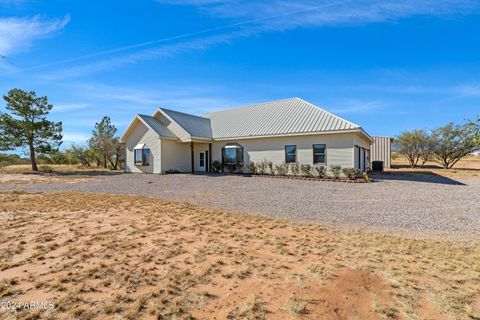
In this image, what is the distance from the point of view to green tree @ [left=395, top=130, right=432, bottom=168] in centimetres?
2597

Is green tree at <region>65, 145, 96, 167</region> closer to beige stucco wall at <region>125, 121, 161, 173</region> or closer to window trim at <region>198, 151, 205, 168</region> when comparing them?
beige stucco wall at <region>125, 121, 161, 173</region>

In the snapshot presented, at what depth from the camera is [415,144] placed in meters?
26.6

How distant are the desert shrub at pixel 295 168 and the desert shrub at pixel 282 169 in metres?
0.42

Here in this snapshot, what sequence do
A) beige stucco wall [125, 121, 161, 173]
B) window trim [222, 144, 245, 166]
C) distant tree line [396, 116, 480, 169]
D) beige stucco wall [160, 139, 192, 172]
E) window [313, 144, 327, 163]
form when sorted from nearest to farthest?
window [313, 144, 327, 163] → window trim [222, 144, 245, 166] → beige stucco wall [160, 139, 192, 172] → beige stucco wall [125, 121, 161, 173] → distant tree line [396, 116, 480, 169]

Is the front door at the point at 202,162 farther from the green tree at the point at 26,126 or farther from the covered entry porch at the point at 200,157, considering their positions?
the green tree at the point at 26,126

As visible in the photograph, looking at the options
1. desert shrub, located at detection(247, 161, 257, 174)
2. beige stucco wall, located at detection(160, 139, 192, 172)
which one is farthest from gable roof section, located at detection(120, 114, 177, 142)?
desert shrub, located at detection(247, 161, 257, 174)

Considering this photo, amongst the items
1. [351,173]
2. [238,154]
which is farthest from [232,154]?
[351,173]

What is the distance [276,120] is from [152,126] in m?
10.1

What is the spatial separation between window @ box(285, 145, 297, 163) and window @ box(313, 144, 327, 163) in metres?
1.38

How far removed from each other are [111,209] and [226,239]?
4.37m

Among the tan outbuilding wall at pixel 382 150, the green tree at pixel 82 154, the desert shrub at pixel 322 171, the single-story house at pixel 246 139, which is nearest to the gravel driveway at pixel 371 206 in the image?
the desert shrub at pixel 322 171

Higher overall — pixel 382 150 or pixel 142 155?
Answer: pixel 382 150

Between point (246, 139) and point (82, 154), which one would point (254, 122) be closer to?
point (246, 139)

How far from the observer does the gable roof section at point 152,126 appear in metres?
19.9
